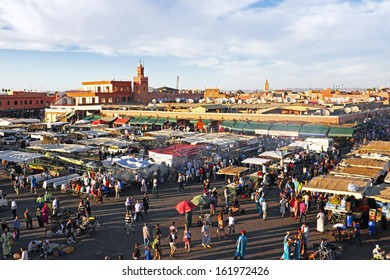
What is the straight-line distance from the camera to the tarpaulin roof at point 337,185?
40.1ft

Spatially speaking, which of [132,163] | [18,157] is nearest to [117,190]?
[132,163]

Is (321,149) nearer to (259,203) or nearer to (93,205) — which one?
(259,203)

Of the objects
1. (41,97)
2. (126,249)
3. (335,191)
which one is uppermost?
(41,97)

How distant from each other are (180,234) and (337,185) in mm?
5778

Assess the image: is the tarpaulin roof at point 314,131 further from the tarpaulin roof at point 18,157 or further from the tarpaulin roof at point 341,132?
the tarpaulin roof at point 18,157

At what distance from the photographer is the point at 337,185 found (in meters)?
12.6

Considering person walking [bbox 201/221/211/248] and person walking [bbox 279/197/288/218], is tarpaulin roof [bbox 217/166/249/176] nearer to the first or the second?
person walking [bbox 279/197/288/218]

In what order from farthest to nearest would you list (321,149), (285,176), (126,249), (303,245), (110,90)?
(110,90) → (321,149) → (285,176) → (126,249) → (303,245)

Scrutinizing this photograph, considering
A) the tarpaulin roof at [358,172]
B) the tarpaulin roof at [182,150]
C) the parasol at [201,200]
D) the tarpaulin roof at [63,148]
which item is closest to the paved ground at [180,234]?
the parasol at [201,200]

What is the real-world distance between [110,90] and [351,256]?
50652 millimetres

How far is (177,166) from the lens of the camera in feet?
64.4

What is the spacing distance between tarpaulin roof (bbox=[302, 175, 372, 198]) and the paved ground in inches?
47.4

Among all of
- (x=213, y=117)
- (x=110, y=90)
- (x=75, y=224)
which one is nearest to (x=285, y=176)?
(x=75, y=224)

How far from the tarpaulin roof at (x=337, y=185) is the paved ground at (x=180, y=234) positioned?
47.4 inches
